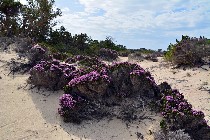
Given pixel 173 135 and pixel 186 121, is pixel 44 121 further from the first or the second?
pixel 186 121

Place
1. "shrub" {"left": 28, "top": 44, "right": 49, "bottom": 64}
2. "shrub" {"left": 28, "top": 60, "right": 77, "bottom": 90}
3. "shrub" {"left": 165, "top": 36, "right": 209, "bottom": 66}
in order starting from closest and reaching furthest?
"shrub" {"left": 28, "top": 60, "right": 77, "bottom": 90} < "shrub" {"left": 28, "top": 44, "right": 49, "bottom": 64} < "shrub" {"left": 165, "top": 36, "right": 209, "bottom": 66}

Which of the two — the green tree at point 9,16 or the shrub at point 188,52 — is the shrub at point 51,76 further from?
the green tree at point 9,16

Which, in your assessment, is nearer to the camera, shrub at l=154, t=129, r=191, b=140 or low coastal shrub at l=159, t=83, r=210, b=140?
shrub at l=154, t=129, r=191, b=140

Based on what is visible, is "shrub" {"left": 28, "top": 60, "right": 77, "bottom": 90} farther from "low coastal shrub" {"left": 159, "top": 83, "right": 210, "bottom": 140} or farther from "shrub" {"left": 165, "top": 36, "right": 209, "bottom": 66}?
"shrub" {"left": 165, "top": 36, "right": 209, "bottom": 66}

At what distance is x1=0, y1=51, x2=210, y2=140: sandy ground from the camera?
21.2ft

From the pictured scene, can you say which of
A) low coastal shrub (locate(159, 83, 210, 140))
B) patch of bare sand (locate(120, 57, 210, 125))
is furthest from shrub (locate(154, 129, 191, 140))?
patch of bare sand (locate(120, 57, 210, 125))

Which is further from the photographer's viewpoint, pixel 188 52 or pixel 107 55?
pixel 107 55

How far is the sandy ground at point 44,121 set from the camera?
254 inches

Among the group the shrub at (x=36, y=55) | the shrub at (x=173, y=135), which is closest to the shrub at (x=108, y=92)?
the shrub at (x=173, y=135)

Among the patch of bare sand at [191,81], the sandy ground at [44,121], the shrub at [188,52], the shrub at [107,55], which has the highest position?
the shrub at [188,52]

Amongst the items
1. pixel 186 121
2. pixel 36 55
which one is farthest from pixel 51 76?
pixel 186 121

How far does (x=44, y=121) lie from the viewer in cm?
692

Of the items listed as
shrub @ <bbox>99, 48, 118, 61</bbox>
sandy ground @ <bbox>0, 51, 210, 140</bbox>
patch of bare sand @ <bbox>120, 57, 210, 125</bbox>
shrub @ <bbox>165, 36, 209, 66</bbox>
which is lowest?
sandy ground @ <bbox>0, 51, 210, 140</bbox>

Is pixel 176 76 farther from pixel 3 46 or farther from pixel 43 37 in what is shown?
pixel 43 37
